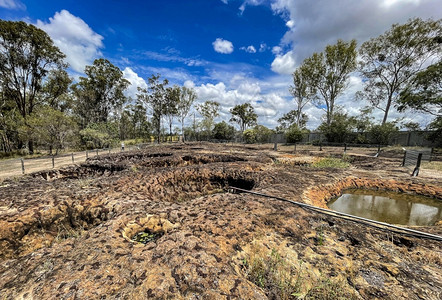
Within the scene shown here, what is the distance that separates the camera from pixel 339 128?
69.2 feet

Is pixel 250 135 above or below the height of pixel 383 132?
below

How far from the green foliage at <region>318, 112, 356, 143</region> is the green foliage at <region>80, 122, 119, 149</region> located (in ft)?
95.4

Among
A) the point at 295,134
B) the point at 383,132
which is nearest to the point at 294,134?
the point at 295,134

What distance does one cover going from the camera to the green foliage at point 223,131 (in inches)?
1494

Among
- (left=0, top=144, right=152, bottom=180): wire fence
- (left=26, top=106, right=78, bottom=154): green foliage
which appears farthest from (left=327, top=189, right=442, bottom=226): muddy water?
(left=26, top=106, right=78, bottom=154): green foliage

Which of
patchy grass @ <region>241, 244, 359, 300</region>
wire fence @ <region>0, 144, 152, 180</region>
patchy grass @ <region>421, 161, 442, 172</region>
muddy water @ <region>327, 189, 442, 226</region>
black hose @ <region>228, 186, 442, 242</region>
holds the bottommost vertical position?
wire fence @ <region>0, 144, 152, 180</region>

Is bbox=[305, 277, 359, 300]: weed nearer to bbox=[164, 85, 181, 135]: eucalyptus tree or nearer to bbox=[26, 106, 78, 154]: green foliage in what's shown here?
bbox=[26, 106, 78, 154]: green foliage

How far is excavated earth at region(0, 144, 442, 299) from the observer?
4.91ft

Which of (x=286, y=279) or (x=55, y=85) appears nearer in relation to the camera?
(x=286, y=279)

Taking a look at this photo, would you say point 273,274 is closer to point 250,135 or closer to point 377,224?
point 377,224

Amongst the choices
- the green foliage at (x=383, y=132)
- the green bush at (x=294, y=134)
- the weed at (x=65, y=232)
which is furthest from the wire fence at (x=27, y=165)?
the green foliage at (x=383, y=132)

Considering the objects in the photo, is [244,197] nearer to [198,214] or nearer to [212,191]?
[198,214]

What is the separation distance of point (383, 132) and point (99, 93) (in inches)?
1575

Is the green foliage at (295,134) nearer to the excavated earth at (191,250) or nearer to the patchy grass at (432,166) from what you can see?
the patchy grass at (432,166)
